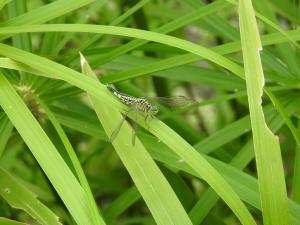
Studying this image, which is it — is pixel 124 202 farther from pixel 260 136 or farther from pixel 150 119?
pixel 260 136

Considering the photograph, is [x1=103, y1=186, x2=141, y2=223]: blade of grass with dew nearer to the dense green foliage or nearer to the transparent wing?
the dense green foliage

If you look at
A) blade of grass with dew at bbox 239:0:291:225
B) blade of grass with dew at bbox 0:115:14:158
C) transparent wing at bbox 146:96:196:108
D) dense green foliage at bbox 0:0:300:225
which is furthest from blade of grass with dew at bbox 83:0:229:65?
blade of grass with dew at bbox 239:0:291:225

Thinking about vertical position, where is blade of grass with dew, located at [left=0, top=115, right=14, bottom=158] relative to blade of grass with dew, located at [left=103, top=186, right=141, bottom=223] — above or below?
above

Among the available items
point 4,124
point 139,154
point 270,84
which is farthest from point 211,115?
point 139,154

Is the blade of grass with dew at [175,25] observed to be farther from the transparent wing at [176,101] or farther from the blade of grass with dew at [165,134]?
the blade of grass with dew at [165,134]

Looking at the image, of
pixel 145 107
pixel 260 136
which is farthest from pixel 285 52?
pixel 260 136

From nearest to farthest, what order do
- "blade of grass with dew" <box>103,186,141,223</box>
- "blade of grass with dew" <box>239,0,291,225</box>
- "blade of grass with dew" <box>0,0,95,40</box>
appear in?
"blade of grass with dew" <box>239,0,291,225</box> < "blade of grass with dew" <box>0,0,95,40</box> < "blade of grass with dew" <box>103,186,141,223</box>

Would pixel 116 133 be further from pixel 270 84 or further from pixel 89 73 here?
pixel 270 84

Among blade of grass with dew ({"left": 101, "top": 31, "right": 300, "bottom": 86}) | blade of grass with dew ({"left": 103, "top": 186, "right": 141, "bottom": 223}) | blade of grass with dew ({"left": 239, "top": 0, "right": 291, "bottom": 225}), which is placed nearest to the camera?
blade of grass with dew ({"left": 239, "top": 0, "right": 291, "bottom": 225})
